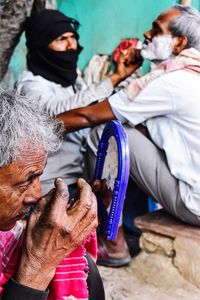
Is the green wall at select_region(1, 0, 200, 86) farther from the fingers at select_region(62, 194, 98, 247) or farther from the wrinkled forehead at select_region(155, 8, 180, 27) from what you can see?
the fingers at select_region(62, 194, 98, 247)

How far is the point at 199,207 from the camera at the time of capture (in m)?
2.57

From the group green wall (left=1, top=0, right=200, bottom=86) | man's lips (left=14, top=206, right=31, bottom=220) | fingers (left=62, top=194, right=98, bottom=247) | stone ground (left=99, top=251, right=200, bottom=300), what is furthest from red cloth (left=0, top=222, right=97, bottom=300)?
green wall (left=1, top=0, right=200, bottom=86)

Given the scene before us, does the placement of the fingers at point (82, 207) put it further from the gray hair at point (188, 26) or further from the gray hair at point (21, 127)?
the gray hair at point (188, 26)

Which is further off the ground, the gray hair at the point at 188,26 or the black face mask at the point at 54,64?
the gray hair at the point at 188,26

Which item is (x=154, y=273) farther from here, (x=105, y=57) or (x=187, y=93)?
(x=105, y=57)

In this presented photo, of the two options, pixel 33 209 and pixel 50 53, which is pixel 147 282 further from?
pixel 50 53

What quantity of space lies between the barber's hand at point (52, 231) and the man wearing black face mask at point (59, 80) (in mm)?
1716

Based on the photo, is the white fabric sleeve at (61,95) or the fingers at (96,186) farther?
the white fabric sleeve at (61,95)

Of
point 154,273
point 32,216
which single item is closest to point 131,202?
point 154,273

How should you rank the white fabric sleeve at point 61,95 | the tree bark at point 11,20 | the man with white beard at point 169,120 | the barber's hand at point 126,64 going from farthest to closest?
the tree bark at point 11,20
the barber's hand at point 126,64
the white fabric sleeve at point 61,95
the man with white beard at point 169,120

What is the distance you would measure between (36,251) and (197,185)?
1376 mm

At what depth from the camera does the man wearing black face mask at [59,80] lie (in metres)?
3.22

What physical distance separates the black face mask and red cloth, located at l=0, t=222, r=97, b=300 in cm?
205

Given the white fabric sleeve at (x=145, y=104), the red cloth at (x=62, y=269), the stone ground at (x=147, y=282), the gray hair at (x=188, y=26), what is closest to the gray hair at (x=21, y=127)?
the red cloth at (x=62, y=269)
